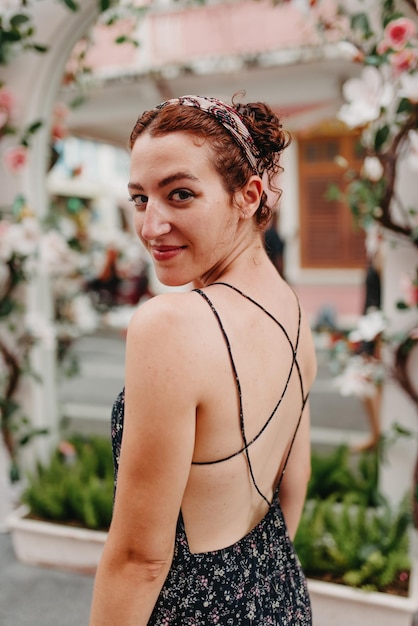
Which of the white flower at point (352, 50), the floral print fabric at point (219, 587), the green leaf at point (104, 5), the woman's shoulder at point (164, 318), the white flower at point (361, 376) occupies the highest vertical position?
the green leaf at point (104, 5)

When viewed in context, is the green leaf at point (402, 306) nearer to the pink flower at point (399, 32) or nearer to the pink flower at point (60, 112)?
the pink flower at point (399, 32)

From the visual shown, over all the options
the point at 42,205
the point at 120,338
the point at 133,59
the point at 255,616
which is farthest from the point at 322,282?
the point at 255,616

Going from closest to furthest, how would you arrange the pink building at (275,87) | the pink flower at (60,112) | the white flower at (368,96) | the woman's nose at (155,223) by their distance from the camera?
the woman's nose at (155,223) → the white flower at (368,96) → the pink flower at (60,112) → the pink building at (275,87)

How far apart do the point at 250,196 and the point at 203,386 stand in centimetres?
34

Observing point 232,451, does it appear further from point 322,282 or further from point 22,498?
point 322,282

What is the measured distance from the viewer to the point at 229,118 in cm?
93

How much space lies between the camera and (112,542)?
868 millimetres

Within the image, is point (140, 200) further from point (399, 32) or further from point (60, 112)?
point (60, 112)

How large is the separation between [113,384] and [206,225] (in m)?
5.40

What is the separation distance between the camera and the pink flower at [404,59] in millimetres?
1927

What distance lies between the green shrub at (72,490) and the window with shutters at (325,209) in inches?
302

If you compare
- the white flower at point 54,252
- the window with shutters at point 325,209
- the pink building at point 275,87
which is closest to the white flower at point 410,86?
the pink building at point 275,87

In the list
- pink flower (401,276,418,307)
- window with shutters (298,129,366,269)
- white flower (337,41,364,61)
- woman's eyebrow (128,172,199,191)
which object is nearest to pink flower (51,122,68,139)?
white flower (337,41,364,61)

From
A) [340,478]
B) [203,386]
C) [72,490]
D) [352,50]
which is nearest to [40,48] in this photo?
[352,50]
